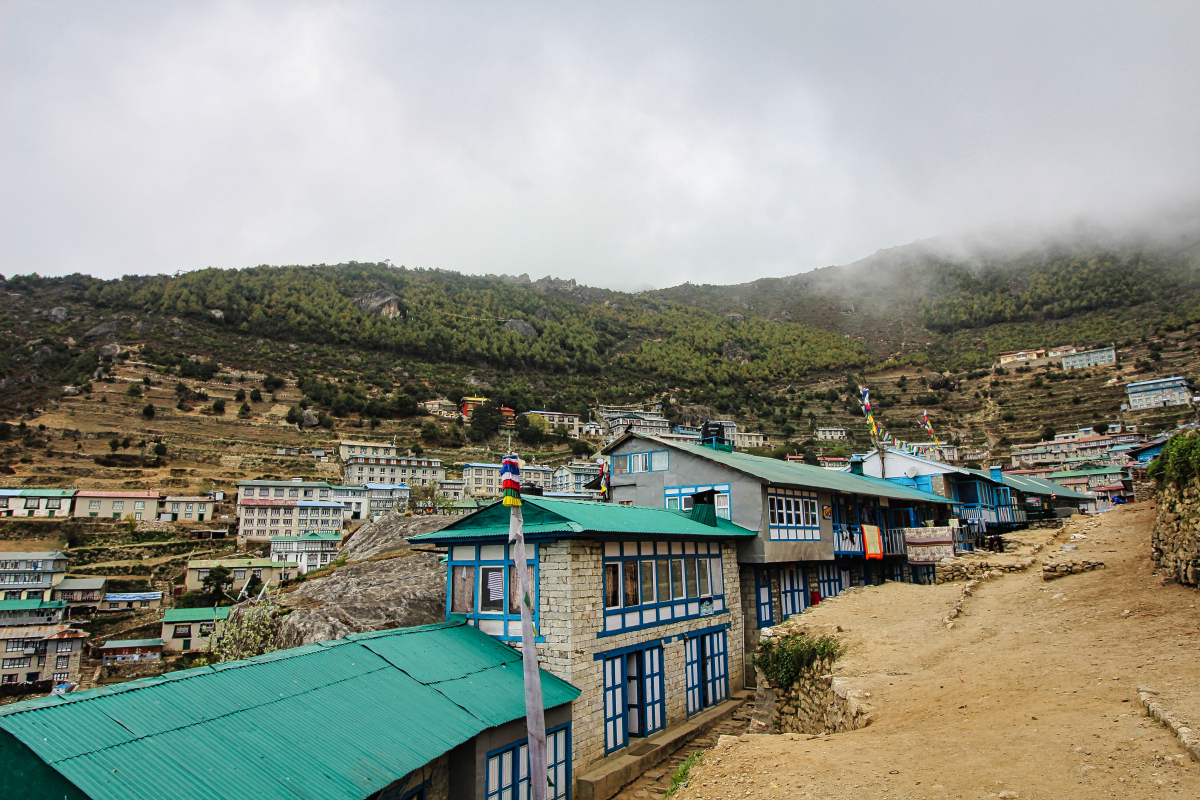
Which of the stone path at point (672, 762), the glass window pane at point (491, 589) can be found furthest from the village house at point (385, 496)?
the glass window pane at point (491, 589)

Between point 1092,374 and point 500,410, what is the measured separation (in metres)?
96.9

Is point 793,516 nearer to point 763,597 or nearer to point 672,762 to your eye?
point 763,597

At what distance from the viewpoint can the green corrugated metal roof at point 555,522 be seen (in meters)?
13.5

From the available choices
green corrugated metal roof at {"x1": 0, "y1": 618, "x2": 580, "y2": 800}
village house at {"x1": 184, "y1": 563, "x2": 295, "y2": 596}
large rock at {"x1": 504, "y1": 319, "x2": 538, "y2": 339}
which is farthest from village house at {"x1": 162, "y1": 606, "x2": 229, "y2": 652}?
large rock at {"x1": 504, "y1": 319, "x2": 538, "y2": 339}

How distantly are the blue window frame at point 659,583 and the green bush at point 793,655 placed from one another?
2.91 m

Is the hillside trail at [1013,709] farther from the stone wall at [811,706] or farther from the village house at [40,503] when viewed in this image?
the village house at [40,503]

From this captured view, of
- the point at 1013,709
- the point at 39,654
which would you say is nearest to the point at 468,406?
the point at 39,654

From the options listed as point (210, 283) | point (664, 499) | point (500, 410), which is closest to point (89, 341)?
point (210, 283)

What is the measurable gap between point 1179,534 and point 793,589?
12.7m

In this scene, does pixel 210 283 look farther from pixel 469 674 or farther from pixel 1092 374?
pixel 1092 374

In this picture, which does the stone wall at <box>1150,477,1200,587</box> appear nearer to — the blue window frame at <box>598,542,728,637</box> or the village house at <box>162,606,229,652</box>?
the blue window frame at <box>598,542,728,637</box>

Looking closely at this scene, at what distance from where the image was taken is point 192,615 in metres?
53.1

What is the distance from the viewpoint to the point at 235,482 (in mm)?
81000

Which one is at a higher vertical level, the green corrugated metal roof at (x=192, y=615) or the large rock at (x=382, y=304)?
the large rock at (x=382, y=304)
